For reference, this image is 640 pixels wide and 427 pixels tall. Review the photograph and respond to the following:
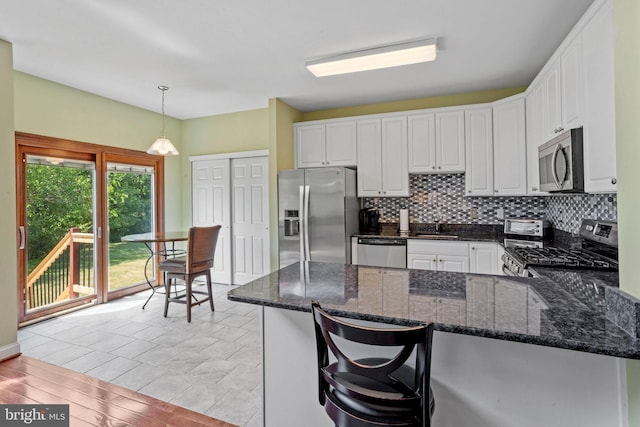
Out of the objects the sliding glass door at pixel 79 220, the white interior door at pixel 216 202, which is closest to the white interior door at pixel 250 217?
the white interior door at pixel 216 202

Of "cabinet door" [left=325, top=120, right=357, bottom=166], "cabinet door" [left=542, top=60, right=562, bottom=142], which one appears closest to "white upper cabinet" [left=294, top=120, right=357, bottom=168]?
"cabinet door" [left=325, top=120, right=357, bottom=166]

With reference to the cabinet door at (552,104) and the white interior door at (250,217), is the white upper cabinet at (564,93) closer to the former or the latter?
the cabinet door at (552,104)

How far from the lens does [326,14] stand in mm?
2322

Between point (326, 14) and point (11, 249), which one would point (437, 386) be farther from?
point (11, 249)

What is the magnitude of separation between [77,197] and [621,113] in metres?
4.88

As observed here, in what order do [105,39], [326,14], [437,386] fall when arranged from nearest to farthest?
1. [437,386]
2. [326,14]
3. [105,39]

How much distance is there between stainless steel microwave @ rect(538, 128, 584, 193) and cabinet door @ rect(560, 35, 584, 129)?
102mm

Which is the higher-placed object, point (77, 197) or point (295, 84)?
point (295, 84)

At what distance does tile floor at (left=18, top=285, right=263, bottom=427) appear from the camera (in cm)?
214

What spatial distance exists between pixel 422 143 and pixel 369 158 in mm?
678

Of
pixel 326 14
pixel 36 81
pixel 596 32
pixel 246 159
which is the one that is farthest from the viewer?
pixel 246 159

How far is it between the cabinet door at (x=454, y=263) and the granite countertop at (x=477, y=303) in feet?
5.90

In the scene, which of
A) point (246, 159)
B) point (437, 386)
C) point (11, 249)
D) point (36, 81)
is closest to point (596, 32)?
point (437, 386)

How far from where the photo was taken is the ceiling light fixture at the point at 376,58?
107 inches
